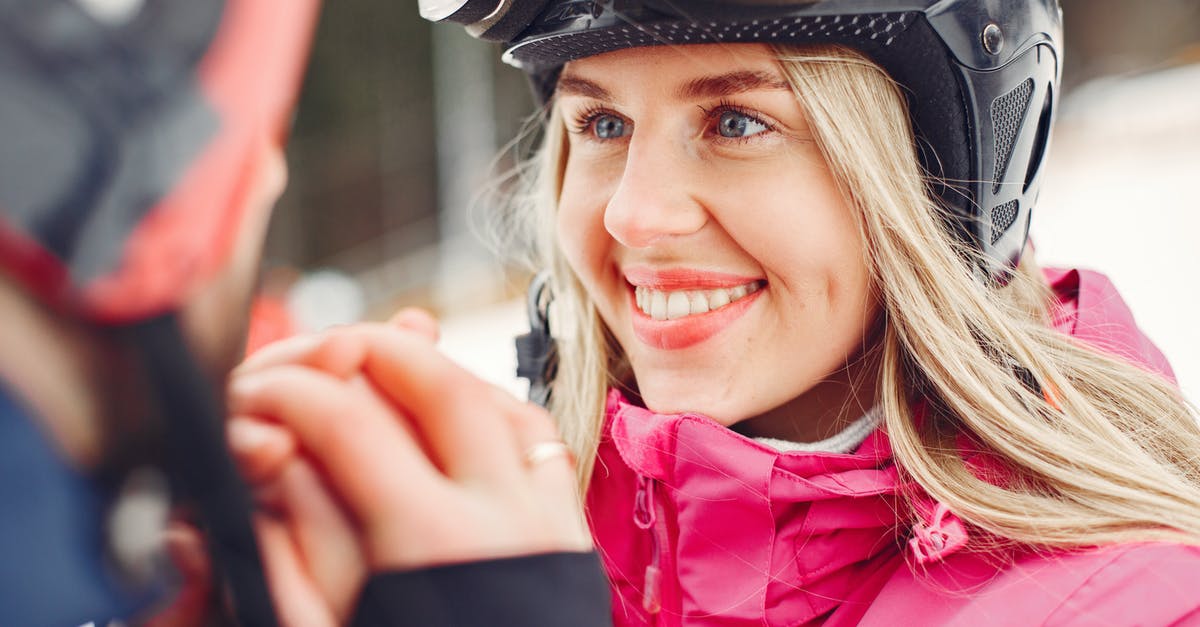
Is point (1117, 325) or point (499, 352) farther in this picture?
point (499, 352)

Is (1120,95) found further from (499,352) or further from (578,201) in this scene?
(578,201)

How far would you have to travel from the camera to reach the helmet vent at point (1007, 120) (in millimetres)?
1286

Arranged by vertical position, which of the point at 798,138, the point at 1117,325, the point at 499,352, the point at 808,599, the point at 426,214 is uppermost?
the point at 798,138

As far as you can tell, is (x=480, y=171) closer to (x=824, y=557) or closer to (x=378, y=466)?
(x=824, y=557)

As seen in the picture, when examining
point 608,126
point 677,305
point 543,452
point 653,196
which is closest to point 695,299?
point 677,305

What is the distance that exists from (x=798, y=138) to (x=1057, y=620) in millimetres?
580

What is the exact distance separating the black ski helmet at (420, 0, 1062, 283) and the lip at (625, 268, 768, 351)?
0.89 ft

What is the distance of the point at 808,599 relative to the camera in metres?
1.16

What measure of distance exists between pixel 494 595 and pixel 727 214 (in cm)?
68

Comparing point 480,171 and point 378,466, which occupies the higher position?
point 378,466

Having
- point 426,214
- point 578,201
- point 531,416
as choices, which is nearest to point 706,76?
point 578,201

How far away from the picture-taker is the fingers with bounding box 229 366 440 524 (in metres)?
0.56

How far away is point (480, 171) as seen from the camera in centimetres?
527

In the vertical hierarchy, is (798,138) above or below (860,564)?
above
